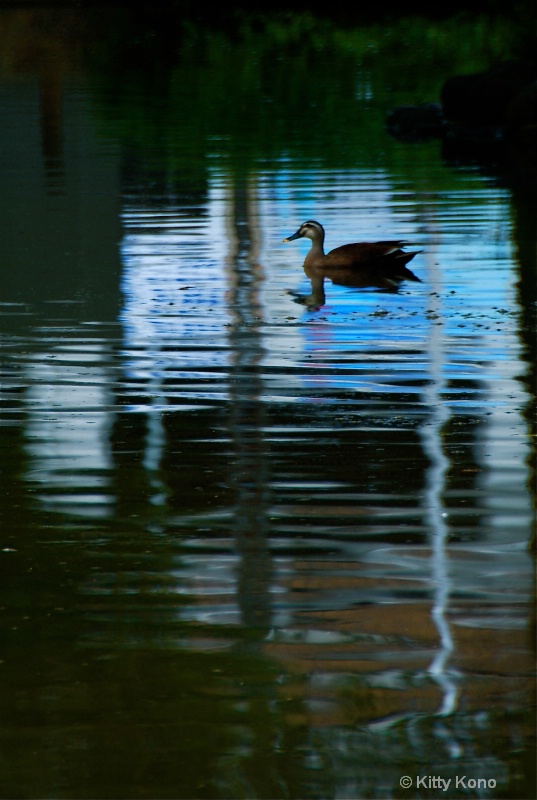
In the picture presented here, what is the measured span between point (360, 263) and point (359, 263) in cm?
1

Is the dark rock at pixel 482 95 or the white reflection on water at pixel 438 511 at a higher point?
the dark rock at pixel 482 95

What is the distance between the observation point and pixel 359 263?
1230 cm

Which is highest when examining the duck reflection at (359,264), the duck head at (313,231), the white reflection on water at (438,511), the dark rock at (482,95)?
the dark rock at (482,95)

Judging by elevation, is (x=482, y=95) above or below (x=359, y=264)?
above

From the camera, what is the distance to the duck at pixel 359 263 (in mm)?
12070

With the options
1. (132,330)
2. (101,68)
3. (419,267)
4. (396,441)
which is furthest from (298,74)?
(396,441)

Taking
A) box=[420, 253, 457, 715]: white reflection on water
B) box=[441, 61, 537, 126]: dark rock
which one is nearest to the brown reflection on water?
box=[420, 253, 457, 715]: white reflection on water

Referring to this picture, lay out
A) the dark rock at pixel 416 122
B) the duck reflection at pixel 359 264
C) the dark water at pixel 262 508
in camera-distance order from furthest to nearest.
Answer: the dark rock at pixel 416 122
the duck reflection at pixel 359 264
the dark water at pixel 262 508

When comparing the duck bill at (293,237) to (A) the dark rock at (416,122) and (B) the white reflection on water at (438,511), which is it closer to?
(B) the white reflection on water at (438,511)

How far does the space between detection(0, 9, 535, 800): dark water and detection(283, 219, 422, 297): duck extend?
0.28 m

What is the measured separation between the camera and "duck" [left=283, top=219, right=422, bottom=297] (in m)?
12.1

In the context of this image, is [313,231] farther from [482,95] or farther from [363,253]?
[482,95]

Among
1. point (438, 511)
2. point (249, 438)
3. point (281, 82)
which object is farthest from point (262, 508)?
point (281, 82)

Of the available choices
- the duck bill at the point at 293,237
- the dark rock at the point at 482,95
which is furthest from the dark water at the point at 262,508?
the dark rock at the point at 482,95
